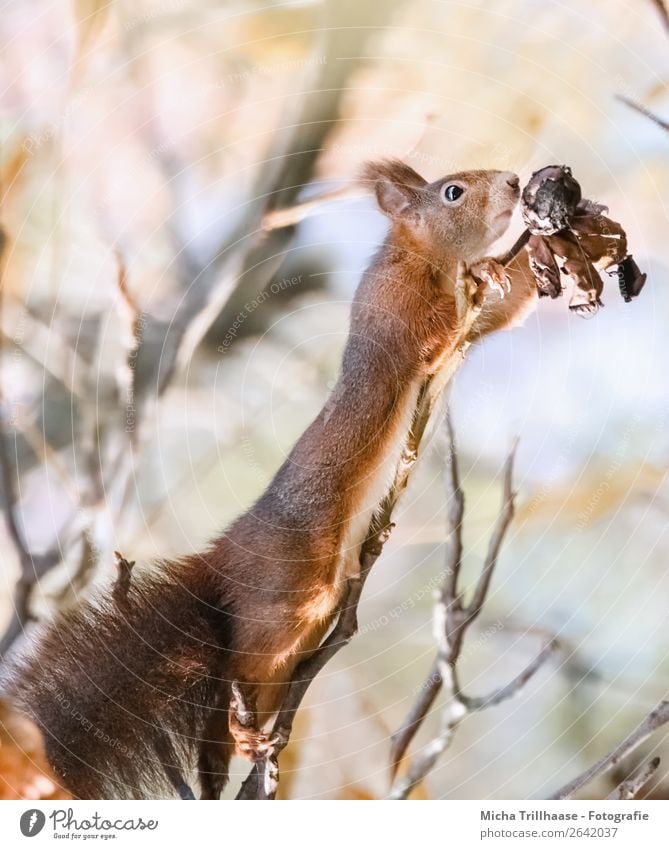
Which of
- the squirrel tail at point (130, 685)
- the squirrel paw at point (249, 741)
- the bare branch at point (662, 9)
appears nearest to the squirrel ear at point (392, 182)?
the bare branch at point (662, 9)

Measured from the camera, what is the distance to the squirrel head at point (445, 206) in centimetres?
99

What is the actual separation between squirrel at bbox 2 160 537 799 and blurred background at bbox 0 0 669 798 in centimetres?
3

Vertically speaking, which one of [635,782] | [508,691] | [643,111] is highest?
[643,111]

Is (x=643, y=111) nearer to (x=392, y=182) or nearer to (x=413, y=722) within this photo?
(x=392, y=182)

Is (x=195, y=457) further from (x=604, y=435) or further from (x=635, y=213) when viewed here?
(x=635, y=213)

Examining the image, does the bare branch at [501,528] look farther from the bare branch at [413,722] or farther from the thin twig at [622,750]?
the thin twig at [622,750]

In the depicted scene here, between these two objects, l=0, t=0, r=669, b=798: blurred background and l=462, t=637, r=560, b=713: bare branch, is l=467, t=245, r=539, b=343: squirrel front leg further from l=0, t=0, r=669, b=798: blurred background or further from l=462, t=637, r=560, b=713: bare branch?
l=462, t=637, r=560, b=713: bare branch

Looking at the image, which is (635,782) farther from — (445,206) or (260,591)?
(445,206)

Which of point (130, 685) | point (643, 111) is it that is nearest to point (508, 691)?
point (130, 685)

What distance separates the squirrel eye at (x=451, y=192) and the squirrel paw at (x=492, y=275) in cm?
9

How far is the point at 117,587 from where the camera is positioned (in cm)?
97

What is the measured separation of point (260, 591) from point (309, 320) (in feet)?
1.08

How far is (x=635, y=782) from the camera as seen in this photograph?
968 mm

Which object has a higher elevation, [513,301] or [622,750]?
[513,301]
